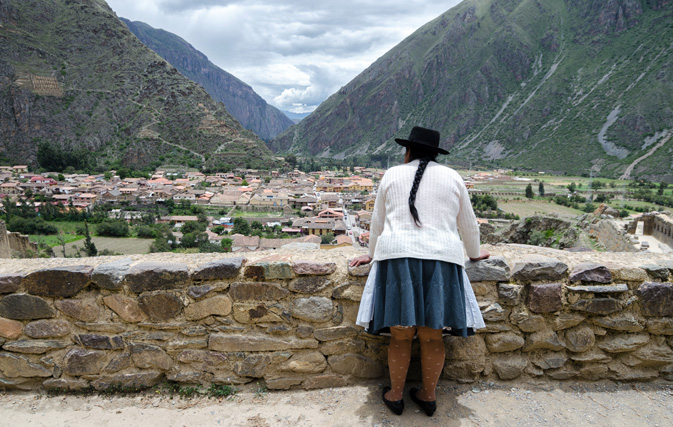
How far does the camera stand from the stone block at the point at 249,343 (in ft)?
7.29

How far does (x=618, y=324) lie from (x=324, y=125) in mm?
162373

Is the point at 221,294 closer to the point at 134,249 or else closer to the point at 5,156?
the point at 134,249

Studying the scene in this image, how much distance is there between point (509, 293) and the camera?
2.19 metres

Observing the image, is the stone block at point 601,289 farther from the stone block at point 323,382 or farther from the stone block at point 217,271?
the stone block at point 217,271

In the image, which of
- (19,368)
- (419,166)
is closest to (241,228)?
(19,368)

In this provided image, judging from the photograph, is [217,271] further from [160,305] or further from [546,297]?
[546,297]

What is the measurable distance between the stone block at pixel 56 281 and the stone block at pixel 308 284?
3.91 feet

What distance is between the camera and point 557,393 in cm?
224

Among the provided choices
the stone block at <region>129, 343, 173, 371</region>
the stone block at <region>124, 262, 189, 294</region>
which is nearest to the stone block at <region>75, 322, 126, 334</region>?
the stone block at <region>129, 343, 173, 371</region>

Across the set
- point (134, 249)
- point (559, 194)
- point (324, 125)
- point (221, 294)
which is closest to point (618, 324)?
point (221, 294)

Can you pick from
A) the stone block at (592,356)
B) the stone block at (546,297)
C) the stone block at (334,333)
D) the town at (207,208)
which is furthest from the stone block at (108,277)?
the town at (207,208)

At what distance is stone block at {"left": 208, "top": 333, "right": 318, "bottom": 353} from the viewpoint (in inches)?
87.4

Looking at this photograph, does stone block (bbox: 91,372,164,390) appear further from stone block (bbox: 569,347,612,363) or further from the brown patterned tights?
stone block (bbox: 569,347,612,363)

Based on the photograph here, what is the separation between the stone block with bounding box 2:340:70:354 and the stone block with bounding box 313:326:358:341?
153cm
